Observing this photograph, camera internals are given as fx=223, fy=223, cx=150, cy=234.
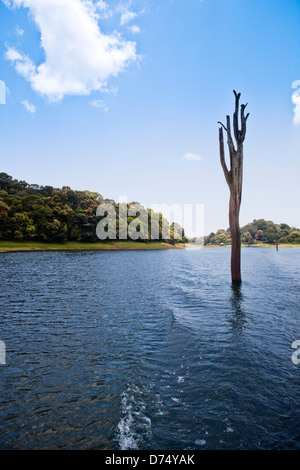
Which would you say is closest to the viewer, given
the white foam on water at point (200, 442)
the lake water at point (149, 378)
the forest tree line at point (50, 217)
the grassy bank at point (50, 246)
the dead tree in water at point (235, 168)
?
the white foam on water at point (200, 442)

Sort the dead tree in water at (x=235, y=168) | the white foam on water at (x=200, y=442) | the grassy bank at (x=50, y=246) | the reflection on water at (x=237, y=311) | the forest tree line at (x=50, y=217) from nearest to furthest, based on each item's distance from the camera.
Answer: the white foam on water at (x=200, y=442) < the reflection on water at (x=237, y=311) < the dead tree in water at (x=235, y=168) < the grassy bank at (x=50, y=246) < the forest tree line at (x=50, y=217)

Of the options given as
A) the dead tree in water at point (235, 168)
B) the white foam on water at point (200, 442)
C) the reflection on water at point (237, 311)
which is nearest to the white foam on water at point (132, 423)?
the white foam on water at point (200, 442)

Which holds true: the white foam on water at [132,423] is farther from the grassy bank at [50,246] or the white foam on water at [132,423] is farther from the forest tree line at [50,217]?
the forest tree line at [50,217]

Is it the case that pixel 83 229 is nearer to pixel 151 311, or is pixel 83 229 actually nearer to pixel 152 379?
pixel 151 311

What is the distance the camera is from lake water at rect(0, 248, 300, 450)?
13.3 ft

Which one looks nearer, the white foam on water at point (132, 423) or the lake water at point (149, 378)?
the white foam on water at point (132, 423)

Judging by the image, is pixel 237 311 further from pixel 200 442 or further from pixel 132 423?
pixel 132 423

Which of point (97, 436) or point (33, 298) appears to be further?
point (33, 298)

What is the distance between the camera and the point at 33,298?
47.7 ft

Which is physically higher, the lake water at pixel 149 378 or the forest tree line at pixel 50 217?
the forest tree line at pixel 50 217

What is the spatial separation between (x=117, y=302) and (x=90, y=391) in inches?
339

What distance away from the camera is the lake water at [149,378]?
405 centimetres

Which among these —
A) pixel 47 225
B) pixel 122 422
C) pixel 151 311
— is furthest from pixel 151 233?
pixel 122 422

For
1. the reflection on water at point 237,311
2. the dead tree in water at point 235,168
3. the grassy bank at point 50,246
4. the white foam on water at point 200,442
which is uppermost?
the dead tree in water at point 235,168
